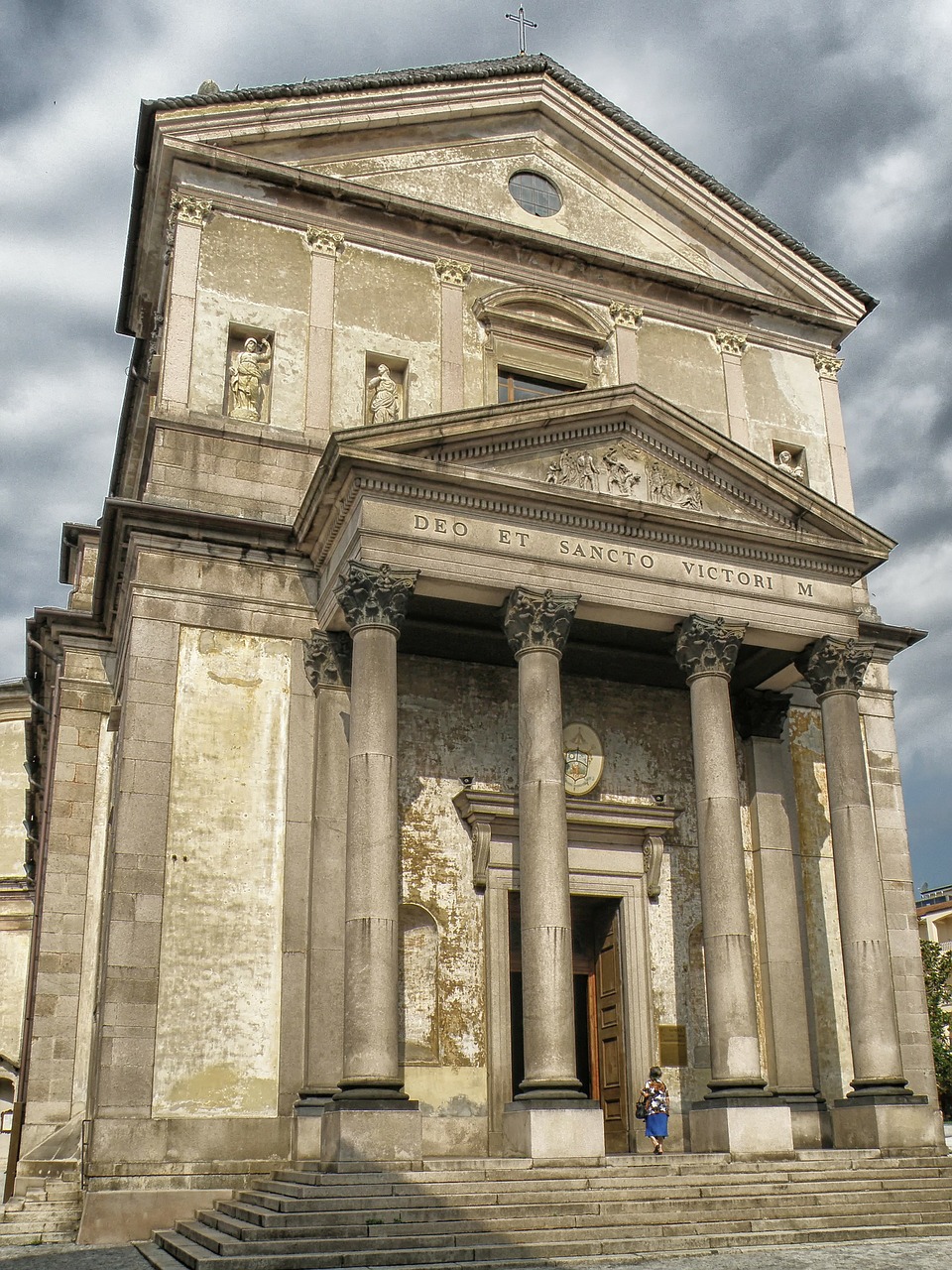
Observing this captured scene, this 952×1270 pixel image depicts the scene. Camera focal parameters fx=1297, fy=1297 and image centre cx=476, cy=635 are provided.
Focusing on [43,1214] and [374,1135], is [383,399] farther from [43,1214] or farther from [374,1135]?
[43,1214]

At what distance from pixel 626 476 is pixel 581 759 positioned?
176 inches

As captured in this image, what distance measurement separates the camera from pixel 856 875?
59.3 feet

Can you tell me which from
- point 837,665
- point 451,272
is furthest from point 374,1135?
point 451,272

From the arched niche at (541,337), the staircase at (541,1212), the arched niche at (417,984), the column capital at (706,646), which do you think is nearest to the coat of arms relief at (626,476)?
the column capital at (706,646)

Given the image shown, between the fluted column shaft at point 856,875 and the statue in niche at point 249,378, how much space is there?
9.19 metres

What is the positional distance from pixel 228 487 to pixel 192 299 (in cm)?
320

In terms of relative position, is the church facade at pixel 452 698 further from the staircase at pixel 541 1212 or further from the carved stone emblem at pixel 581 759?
the staircase at pixel 541 1212

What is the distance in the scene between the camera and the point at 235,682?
59.0ft

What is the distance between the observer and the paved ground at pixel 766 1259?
1143 centimetres

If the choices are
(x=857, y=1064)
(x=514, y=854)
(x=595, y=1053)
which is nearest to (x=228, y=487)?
(x=514, y=854)

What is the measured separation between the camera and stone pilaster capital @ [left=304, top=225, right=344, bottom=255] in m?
21.0

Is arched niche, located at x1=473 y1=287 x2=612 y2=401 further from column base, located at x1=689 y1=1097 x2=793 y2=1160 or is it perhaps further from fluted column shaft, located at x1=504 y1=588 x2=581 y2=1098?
column base, located at x1=689 y1=1097 x2=793 y2=1160

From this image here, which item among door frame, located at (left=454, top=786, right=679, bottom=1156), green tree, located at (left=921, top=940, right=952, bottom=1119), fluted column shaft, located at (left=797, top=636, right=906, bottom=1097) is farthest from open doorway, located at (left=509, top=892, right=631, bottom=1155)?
green tree, located at (left=921, top=940, right=952, bottom=1119)

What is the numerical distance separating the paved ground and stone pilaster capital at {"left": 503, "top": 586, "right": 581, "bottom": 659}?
7.80 metres
